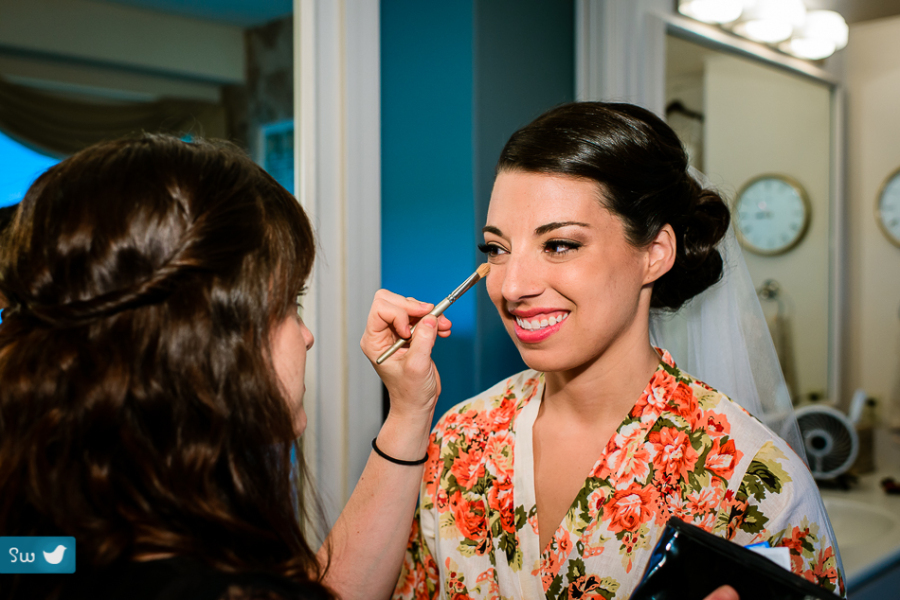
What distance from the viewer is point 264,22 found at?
1328mm

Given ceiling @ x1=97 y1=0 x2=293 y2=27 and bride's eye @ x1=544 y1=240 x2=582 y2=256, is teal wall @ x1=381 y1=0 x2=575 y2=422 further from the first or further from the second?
bride's eye @ x1=544 y1=240 x2=582 y2=256

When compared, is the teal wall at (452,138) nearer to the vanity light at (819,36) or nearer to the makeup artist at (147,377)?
the makeup artist at (147,377)

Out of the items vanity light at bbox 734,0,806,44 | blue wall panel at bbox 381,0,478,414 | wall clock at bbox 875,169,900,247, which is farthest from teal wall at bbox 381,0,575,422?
wall clock at bbox 875,169,900,247

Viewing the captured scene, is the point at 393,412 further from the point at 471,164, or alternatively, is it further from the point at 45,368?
the point at 471,164

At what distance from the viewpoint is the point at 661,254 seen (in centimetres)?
95

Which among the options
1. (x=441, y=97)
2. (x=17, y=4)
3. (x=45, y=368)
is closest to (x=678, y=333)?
(x=441, y=97)

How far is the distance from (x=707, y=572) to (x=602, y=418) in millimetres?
376

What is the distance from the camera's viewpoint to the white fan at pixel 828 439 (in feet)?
6.13

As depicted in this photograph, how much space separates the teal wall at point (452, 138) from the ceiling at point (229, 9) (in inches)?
9.4

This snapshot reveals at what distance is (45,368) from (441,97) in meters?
1.05

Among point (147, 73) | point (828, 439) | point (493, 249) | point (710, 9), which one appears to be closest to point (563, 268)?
point (493, 249)

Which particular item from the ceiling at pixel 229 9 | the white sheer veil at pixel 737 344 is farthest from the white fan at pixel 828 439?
the ceiling at pixel 229 9

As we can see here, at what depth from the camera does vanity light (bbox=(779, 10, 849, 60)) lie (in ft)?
6.43

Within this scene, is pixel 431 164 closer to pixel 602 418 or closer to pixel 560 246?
pixel 560 246
